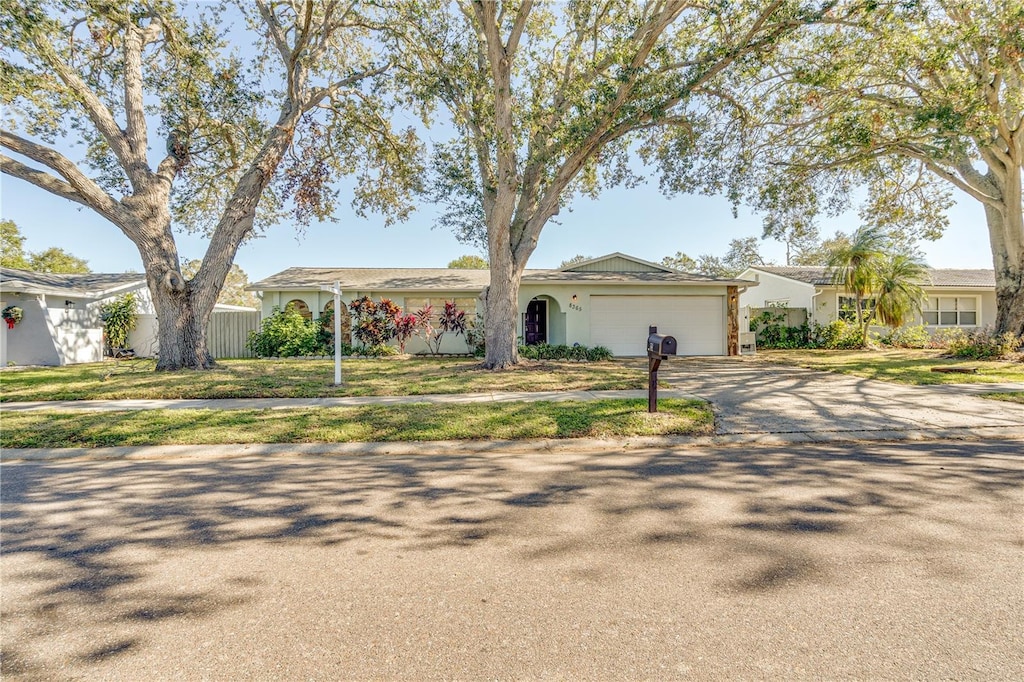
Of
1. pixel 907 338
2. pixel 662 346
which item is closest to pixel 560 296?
pixel 662 346

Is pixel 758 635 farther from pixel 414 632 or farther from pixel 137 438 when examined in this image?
pixel 137 438

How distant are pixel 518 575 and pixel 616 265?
718 inches

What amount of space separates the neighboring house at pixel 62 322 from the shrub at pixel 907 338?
27171 millimetres

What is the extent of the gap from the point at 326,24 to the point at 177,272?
7315 mm

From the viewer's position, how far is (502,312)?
Answer: 12.8 m

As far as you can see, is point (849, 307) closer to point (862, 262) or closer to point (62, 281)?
point (862, 262)

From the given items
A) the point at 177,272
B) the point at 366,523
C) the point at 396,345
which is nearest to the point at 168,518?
the point at 366,523

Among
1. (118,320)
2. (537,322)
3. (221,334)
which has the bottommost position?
(221,334)

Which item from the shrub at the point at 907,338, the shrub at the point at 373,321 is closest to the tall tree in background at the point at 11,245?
the shrub at the point at 373,321

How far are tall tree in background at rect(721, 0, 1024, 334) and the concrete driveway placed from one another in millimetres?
6217

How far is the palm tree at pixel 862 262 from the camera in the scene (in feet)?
66.3

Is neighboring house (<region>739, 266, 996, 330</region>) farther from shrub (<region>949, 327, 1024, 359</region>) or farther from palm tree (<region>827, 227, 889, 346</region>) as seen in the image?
shrub (<region>949, 327, 1024, 359</region>)

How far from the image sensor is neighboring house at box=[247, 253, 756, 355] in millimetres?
18141

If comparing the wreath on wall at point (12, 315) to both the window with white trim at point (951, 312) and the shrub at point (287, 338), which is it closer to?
the shrub at point (287, 338)
